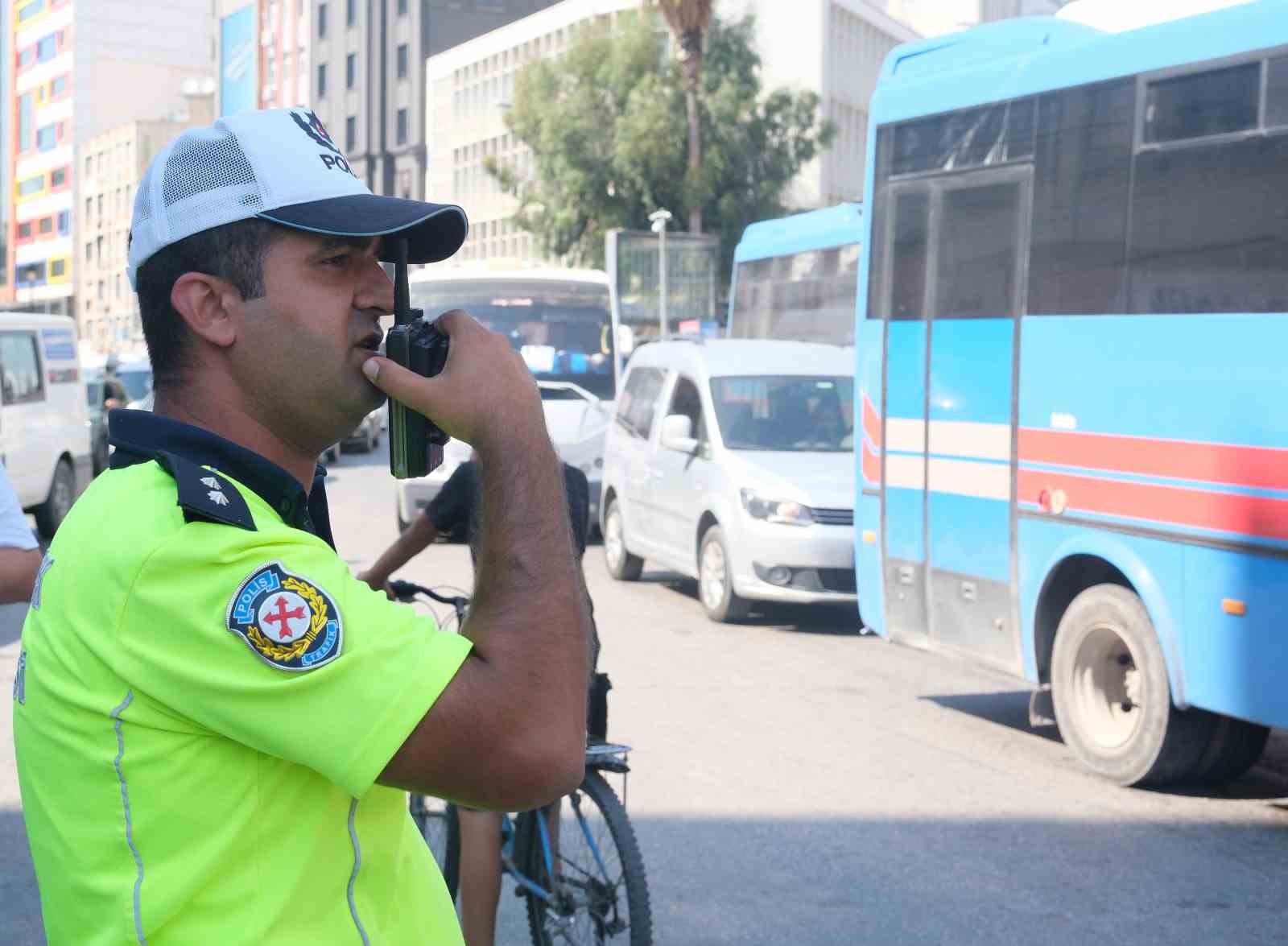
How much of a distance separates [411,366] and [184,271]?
0.26 m

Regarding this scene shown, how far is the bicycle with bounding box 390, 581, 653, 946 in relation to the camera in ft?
15.3

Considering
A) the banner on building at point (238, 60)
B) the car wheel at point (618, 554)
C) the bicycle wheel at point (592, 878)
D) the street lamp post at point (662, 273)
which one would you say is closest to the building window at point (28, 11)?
the banner on building at point (238, 60)

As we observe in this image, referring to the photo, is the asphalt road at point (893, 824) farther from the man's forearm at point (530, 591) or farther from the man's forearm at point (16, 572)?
the man's forearm at point (530, 591)

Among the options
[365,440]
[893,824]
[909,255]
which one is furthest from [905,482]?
[365,440]

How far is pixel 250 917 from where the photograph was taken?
168cm

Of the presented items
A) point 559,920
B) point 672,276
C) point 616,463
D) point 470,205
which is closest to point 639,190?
point 672,276

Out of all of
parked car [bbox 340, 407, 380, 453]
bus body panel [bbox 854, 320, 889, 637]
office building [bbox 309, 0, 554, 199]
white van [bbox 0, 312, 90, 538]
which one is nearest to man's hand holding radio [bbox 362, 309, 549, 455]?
bus body panel [bbox 854, 320, 889, 637]

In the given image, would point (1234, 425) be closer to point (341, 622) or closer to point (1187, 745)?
point (1187, 745)

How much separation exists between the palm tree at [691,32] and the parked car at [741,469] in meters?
27.4

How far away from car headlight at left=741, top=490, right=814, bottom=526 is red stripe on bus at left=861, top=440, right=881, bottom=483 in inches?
103

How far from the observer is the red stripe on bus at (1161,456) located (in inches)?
270

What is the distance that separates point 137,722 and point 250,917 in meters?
0.21

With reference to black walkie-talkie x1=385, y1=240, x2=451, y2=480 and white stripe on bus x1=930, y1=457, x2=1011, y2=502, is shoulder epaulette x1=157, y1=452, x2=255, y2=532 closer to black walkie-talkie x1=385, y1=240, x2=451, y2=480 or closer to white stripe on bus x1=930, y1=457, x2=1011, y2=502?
black walkie-talkie x1=385, y1=240, x2=451, y2=480

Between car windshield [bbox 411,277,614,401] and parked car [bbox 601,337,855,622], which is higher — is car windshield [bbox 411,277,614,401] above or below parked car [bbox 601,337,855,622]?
above
